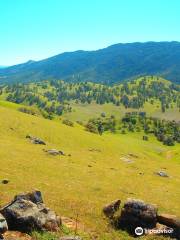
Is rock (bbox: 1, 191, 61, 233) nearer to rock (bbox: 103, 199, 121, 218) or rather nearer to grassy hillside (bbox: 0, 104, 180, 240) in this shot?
grassy hillside (bbox: 0, 104, 180, 240)

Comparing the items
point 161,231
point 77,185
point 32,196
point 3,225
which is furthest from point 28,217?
point 77,185

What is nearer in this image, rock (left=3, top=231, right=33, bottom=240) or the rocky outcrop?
rock (left=3, top=231, right=33, bottom=240)

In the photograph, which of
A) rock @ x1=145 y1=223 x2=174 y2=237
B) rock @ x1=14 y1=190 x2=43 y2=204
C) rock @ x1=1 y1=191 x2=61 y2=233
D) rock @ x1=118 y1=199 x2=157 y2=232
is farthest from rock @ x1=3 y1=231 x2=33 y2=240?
rock @ x1=145 y1=223 x2=174 y2=237

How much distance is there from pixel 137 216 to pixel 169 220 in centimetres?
248

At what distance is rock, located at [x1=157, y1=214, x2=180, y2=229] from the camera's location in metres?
27.1

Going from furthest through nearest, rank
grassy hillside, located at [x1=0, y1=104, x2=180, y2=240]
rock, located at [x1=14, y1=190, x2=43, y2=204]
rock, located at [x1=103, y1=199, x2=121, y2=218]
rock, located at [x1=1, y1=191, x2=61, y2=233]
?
grassy hillside, located at [x1=0, y1=104, x2=180, y2=240] → rock, located at [x1=103, y1=199, x2=121, y2=218] → rock, located at [x1=14, y1=190, x2=43, y2=204] → rock, located at [x1=1, y1=191, x2=61, y2=233]

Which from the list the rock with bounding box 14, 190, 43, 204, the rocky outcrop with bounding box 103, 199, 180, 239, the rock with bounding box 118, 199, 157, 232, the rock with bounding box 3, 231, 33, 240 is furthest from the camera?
the rock with bounding box 118, 199, 157, 232

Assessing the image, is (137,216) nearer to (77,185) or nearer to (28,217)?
(28,217)

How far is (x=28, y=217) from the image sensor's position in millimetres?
24047

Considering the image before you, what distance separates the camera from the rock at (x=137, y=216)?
27.7m

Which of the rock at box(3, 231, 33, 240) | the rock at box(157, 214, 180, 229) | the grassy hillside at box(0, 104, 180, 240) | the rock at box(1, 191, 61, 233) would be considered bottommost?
the grassy hillside at box(0, 104, 180, 240)

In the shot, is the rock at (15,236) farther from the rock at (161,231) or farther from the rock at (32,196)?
the rock at (161,231)

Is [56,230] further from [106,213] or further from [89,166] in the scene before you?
[89,166]

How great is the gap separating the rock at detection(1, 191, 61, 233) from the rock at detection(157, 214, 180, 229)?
8259 millimetres
